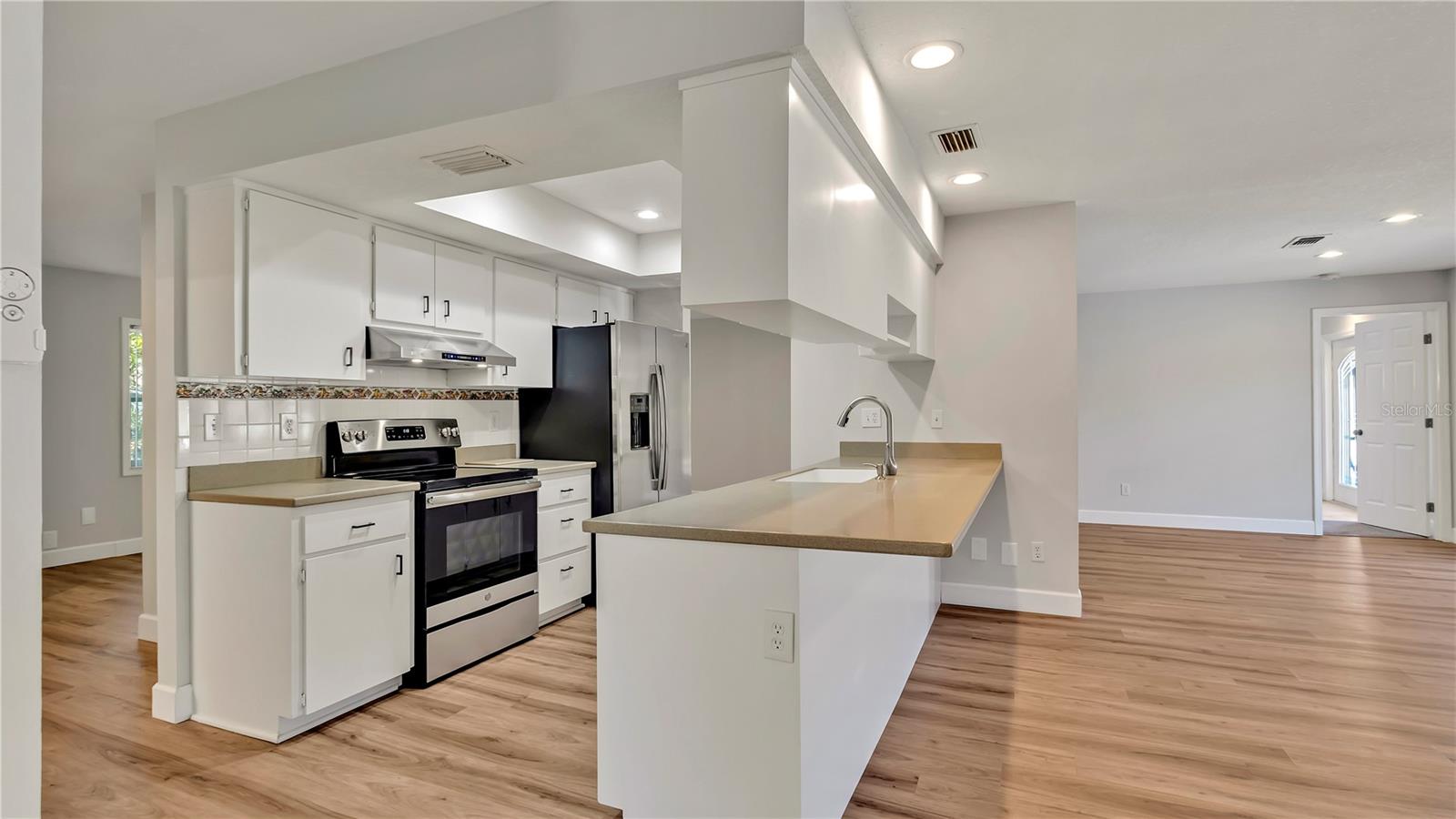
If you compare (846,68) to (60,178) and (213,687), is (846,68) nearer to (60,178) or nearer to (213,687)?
(213,687)

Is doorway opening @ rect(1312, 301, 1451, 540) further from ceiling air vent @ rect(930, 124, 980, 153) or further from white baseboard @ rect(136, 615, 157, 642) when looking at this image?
white baseboard @ rect(136, 615, 157, 642)

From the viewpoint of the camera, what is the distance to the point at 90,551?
18.5 feet

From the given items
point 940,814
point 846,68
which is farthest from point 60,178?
point 940,814

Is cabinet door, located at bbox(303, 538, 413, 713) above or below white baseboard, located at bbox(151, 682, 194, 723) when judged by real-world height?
above

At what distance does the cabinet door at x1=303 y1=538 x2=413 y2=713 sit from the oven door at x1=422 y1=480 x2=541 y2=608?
0.42 ft

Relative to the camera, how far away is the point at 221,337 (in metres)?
2.81

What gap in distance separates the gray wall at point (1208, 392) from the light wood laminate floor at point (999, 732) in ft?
8.42

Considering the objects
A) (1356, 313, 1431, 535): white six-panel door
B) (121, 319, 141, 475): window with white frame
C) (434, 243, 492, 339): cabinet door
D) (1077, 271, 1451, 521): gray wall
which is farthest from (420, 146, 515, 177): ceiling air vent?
(1356, 313, 1431, 535): white six-panel door

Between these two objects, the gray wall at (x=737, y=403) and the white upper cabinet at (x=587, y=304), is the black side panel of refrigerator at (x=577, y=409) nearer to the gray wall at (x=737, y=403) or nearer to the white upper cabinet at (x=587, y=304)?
the white upper cabinet at (x=587, y=304)

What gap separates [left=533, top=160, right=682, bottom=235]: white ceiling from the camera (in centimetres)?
383

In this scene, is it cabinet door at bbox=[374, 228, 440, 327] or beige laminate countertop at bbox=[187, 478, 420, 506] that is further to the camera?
cabinet door at bbox=[374, 228, 440, 327]

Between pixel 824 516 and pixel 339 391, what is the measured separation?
2743 millimetres

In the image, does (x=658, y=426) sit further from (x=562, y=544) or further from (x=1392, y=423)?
(x=1392, y=423)

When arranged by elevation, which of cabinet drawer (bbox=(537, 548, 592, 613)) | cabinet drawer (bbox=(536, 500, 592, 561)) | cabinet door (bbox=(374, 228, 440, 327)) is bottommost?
cabinet drawer (bbox=(537, 548, 592, 613))
